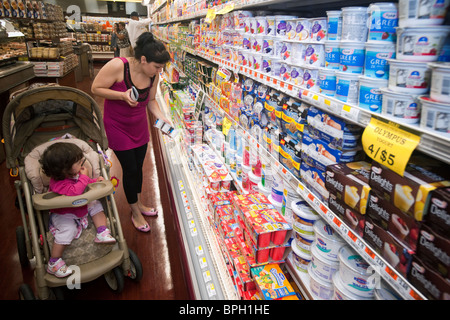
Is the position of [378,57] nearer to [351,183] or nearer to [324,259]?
[351,183]

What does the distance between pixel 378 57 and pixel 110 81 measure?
6.48ft

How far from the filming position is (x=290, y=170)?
1.52 metres

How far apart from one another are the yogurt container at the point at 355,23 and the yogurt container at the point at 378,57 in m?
0.07

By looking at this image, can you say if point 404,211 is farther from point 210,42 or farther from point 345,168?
point 210,42

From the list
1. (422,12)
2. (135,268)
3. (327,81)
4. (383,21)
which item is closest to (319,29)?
(327,81)

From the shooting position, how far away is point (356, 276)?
1.09 metres

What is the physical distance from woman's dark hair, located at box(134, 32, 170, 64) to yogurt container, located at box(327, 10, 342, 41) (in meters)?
1.46

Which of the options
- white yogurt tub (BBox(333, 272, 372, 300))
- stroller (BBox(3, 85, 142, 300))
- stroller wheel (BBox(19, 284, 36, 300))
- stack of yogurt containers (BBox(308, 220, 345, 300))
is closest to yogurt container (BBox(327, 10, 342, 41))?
stack of yogurt containers (BBox(308, 220, 345, 300))

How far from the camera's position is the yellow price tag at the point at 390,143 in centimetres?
80

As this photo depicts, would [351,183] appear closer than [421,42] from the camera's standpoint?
No

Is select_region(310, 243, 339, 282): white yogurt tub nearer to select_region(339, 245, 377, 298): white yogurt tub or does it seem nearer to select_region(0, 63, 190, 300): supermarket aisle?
select_region(339, 245, 377, 298): white yogurt tub

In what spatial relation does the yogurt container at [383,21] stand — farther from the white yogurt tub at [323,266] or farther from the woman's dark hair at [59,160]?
the woman's dark hair at [59,160]

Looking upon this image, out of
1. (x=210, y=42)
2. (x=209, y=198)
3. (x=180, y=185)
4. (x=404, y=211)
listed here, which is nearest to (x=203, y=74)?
(x=210, y=42)

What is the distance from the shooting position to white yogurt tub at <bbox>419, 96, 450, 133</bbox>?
738 mm
